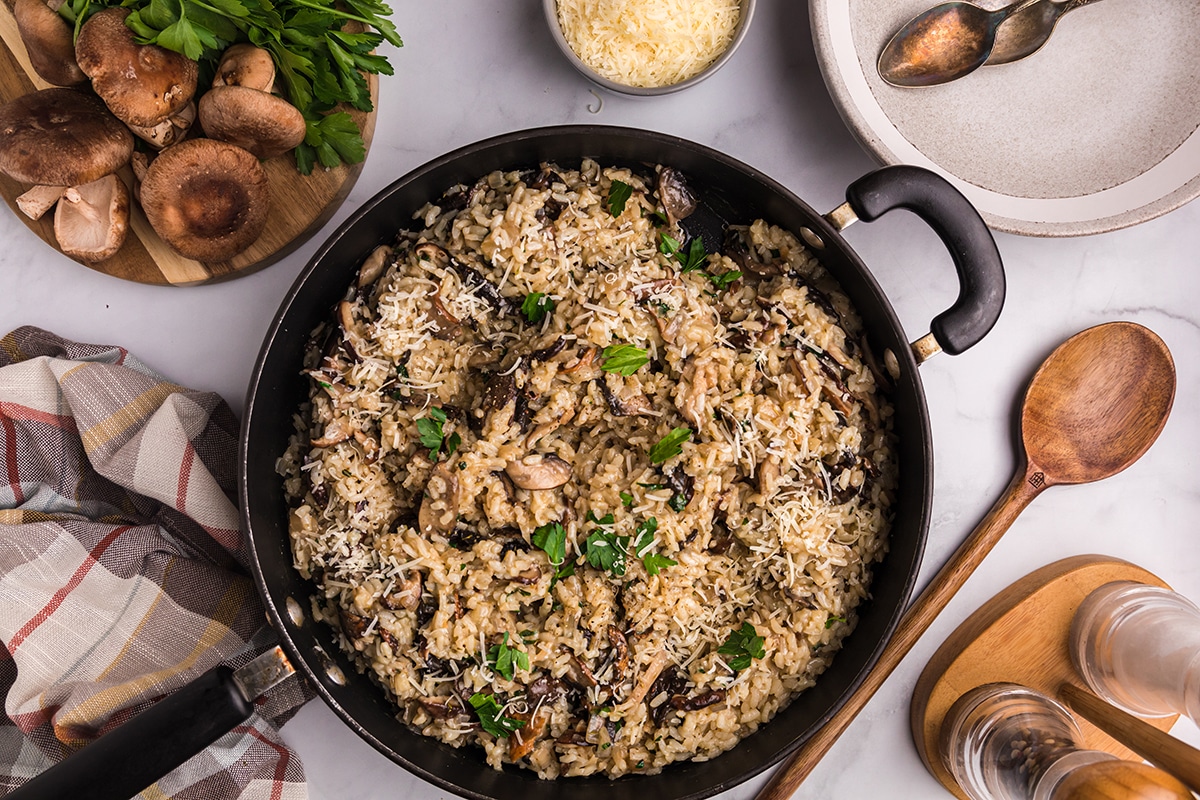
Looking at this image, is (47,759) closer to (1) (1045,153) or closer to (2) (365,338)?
(2) (365,338)

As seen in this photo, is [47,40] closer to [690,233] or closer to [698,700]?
[690,233]

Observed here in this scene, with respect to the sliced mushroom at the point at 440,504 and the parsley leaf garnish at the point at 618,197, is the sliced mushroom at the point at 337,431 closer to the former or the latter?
the sliced mushroom at the point at 440,504

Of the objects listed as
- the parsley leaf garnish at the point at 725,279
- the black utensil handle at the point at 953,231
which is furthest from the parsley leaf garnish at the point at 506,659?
the black utensil handle at the point at 953,231

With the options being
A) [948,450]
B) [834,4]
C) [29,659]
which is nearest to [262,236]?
[29,659]

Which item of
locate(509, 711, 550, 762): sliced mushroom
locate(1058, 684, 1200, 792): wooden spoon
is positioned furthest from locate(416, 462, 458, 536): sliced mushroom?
locate(1058, 684, 1200, 792): wooden spoon

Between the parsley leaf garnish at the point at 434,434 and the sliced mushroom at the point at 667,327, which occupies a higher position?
the sliced mushroom at the point at 667,327

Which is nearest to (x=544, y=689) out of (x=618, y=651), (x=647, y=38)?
(x=618, y=651)

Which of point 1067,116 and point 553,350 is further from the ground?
point 1067,116

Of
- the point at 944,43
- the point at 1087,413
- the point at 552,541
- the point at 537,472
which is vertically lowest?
the point at 552,541

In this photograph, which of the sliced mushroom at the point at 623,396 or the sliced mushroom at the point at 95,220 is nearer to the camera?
the sliced mushroom at the point at 623,396
